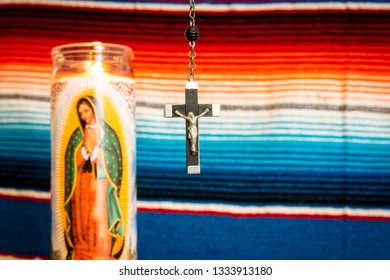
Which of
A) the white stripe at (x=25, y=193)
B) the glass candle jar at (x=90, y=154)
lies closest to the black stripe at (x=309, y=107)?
the glass candle jar at (x=90, y=154)

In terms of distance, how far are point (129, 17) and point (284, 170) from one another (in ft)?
1.46

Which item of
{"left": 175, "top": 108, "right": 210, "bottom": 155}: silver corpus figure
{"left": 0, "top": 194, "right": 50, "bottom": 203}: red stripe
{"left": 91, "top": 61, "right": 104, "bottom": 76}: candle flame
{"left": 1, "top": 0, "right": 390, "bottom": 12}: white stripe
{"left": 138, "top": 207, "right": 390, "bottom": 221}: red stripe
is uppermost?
{"left": 1, "top": 0, "right": 390, "bottom": 12}: white stripe

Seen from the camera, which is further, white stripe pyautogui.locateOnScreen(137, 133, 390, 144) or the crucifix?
white stripe pyautogui.locateOnScreen(137, 133, 390, 144)

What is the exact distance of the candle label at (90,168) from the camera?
0.74 m

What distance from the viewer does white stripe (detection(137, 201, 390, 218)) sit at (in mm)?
959

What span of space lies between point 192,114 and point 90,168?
0.66ft

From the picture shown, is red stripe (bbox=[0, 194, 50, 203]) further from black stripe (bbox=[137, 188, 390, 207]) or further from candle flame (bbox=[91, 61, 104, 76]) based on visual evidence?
candle flame (bbox=[91, 61, 104, 76])

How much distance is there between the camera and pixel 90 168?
0.74 m

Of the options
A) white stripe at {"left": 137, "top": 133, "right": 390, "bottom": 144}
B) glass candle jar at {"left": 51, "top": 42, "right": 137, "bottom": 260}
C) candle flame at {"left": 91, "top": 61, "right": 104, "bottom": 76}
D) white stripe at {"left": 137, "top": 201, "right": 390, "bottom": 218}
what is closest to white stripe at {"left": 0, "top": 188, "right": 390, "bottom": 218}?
white stripe at {"left": 137, "top": 201, "right": 390, "bottom": 218}

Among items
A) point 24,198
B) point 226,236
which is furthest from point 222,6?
point 24,198

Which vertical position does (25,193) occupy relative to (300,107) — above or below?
below

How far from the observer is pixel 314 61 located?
0.98 m

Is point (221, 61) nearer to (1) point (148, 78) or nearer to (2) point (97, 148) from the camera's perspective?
(1) point (148, 78)

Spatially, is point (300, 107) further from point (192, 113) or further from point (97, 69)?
point (97, 69)
